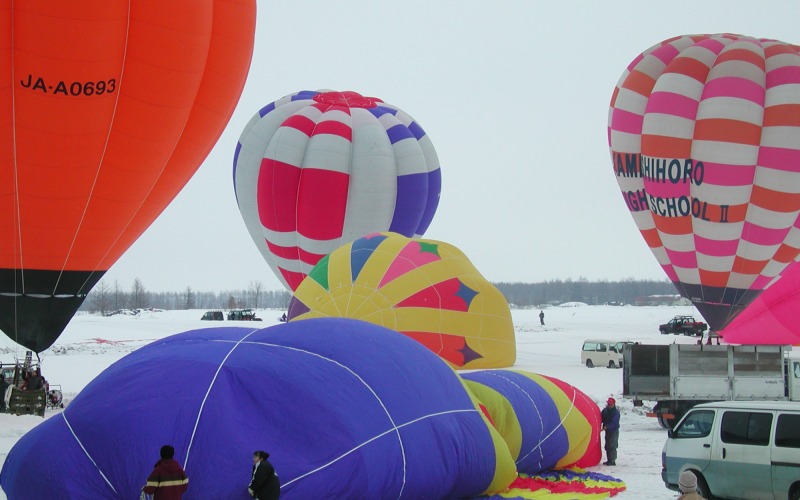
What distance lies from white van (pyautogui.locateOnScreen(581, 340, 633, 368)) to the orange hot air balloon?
14440mm

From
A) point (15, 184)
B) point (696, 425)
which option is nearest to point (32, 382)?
point (15, 184)

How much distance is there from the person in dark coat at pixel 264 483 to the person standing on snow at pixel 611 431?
18.6 ft

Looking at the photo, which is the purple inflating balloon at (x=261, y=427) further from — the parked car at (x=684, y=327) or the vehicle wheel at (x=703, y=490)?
the parked car at (x=684, y=327)

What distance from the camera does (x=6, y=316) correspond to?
13.3 meters

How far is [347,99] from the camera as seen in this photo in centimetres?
2514

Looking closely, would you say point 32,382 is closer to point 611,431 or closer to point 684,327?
point 611,431

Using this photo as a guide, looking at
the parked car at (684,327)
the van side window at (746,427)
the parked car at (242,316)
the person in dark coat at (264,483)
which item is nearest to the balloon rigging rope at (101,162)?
the person in dark coat at (264,483)

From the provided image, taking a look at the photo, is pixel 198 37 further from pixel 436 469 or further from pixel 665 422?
pixel 665 422

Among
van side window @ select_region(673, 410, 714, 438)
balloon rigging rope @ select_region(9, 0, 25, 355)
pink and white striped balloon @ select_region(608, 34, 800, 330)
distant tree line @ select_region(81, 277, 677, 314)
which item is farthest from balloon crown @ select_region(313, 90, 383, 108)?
distant tree line @ select_region(81, 277, 677, 314)

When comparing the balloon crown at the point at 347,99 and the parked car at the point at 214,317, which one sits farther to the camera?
the parked car at the point at 214,317

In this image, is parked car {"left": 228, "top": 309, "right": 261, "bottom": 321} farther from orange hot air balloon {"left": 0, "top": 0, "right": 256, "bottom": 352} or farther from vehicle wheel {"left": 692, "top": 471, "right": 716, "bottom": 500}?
vehicle wheel {"left": 692, "top": 471, "right": 716, "bottom": 500}

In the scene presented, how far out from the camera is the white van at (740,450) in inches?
317

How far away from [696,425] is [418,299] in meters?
7.18

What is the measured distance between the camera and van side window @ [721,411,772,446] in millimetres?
8336
